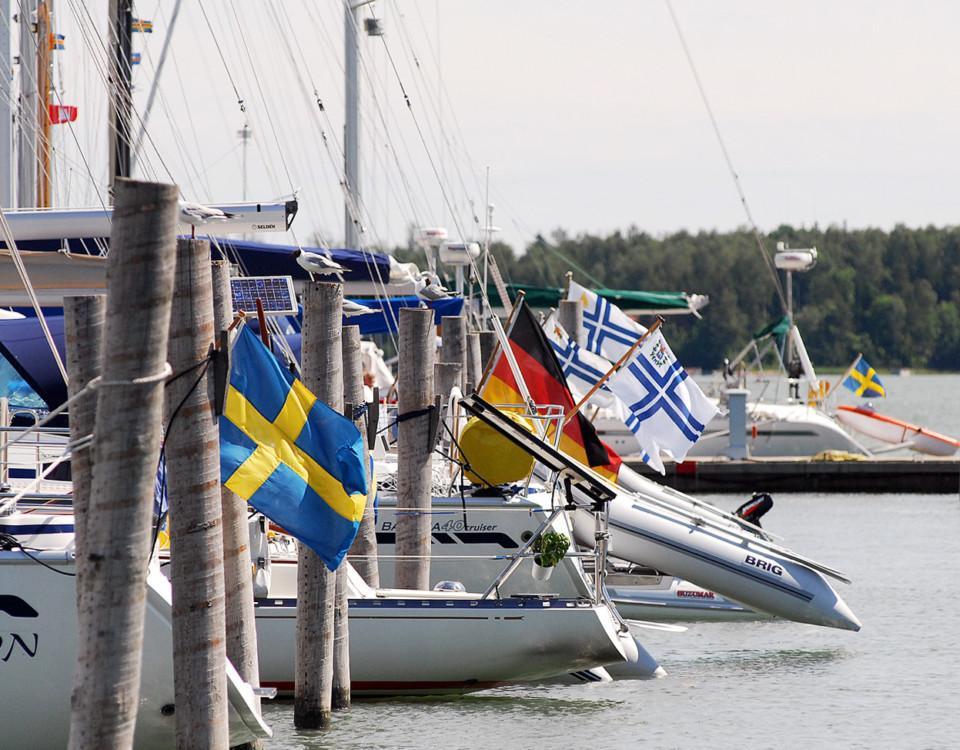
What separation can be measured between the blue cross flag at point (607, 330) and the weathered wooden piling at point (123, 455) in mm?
19769

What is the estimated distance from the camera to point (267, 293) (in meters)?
19.6

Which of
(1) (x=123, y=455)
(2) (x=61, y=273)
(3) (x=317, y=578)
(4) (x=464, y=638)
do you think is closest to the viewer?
(1) (x=123, y=455)

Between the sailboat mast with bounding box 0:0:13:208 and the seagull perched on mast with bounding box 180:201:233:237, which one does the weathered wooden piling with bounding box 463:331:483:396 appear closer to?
the sailboat mast with bounding box 0:0:13:208

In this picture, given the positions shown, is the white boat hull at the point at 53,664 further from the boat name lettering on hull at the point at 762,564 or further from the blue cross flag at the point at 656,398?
the blue cross flag at the point at 656,398

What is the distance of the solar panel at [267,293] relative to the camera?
19.4 meters

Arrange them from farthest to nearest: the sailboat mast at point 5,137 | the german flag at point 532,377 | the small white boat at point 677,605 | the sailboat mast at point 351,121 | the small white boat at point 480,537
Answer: the sailboat mast at point 351,121
the sailboat mast at point 5,137
the small white boat at point 677,605
the german flag at point 532,377
the small white boat at point 480,537

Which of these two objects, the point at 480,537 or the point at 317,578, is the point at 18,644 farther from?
the point at 480,537

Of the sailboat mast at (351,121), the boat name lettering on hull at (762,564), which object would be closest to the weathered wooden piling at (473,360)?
the sailboat mast at (351,121)

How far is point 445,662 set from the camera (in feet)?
58.9

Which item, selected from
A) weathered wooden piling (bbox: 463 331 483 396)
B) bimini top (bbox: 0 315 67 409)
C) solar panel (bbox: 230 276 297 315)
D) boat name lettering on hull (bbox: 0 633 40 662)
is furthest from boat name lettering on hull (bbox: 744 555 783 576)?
boat name lettering on hull (bbox: 0 633 40 662)

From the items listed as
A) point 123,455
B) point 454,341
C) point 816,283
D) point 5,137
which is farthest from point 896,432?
point 816,283

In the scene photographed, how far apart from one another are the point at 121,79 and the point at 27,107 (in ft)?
18.6

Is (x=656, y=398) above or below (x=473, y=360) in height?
below

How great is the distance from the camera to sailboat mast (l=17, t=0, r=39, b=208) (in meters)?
26.8
